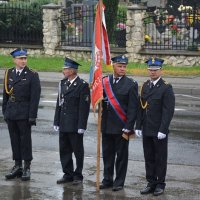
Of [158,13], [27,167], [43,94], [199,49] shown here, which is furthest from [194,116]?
[158,13]

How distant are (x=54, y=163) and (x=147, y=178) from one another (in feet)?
7.55

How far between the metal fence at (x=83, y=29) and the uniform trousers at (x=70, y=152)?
18.6 metres

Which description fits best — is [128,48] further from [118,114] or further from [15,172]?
[118,114]

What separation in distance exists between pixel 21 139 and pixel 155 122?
83.4 inches

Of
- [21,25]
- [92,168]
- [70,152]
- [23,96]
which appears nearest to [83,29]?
[21,25]

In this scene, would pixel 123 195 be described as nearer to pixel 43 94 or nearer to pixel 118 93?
pixel 118 93

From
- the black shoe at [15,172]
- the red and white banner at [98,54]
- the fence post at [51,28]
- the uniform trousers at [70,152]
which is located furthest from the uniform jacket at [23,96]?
the fence post at [51,28]

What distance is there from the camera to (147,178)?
34.1 feet

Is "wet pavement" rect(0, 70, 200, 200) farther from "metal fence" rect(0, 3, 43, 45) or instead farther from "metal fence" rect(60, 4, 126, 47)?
"metal fence" rect(0, 3, 43, 45)

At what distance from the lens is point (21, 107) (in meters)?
11.0

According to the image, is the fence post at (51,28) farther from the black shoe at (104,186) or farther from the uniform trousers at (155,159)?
the uniform trousers at (155,159)

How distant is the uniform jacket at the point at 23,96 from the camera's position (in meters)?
11.0

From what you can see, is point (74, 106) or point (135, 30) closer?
point (74, 106)

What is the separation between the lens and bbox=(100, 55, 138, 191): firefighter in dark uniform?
33.9 feet
